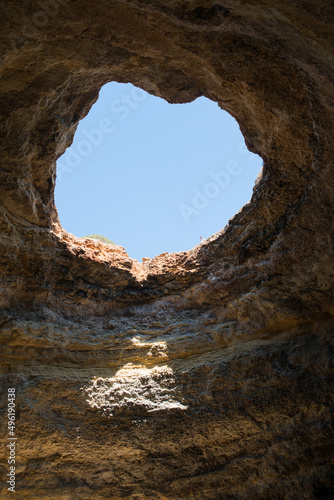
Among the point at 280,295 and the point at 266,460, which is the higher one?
the point at 280,295

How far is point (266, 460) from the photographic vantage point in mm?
4691

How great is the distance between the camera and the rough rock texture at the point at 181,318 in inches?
169

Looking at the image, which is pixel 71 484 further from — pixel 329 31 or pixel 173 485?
pixel 329 31

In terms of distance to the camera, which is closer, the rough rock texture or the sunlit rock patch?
the rough rock texture

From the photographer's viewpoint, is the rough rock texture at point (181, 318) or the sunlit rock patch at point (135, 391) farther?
the sunlit rock patch at point (135, 391)

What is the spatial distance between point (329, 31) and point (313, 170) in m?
1.86

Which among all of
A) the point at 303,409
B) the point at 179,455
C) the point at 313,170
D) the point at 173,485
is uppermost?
the point at 313,170

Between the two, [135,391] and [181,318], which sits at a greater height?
[181,318]

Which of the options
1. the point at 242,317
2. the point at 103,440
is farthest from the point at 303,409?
the point at 103,440

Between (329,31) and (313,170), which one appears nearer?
(329,31)

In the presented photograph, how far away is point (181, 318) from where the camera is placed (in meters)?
6.21

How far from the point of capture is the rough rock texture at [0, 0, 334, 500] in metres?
4.29

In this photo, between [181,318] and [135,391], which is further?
[181,318]

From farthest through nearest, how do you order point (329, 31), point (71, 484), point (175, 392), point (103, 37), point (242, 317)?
point (242, 317) → point (175, 392) → point (71, 484) → point (103, 37) → point (329, 31)
